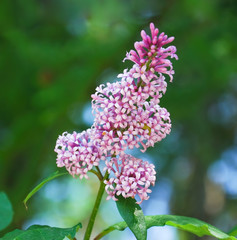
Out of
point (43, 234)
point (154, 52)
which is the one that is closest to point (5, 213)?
point (43, 234)

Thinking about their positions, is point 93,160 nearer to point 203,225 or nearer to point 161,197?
point 203,225

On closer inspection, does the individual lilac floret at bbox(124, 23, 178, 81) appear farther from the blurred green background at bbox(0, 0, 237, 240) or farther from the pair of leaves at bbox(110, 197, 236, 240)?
the blurred green background at bbox(0, 0, 237, 240)

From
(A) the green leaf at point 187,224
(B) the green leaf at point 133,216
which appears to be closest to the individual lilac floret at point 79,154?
(B) the green leaf at point 133,216

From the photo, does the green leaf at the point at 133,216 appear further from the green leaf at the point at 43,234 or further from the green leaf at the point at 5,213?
the green leaf at the point at 5,213

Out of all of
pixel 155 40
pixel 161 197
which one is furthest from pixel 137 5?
pixel 155 40

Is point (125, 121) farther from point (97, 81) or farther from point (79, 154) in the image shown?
point (97, 81)

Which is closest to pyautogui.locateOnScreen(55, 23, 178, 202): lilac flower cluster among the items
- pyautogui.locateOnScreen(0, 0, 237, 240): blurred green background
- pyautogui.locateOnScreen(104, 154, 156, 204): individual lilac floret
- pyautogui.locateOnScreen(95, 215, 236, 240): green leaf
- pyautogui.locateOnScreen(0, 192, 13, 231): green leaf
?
pyautogui.locateOnScreen(104, 154, 156, 204): individual lilac floret
